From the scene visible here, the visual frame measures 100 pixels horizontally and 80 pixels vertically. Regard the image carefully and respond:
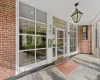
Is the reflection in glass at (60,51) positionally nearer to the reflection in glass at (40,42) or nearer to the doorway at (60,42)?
the doorway at (60,42)

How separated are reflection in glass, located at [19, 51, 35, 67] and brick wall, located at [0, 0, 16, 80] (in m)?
0.53

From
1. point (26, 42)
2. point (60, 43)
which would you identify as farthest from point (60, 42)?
point (26, 42)

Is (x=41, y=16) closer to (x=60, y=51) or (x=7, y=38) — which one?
(x=7, y=38)

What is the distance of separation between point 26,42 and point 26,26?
742 millimetres

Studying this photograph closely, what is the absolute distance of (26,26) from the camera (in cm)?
475

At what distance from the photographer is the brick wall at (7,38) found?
3.58m

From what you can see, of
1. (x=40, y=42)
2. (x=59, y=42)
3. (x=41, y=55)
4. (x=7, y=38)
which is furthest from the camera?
(x=59, y=42)

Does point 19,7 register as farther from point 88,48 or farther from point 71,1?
point 88,48

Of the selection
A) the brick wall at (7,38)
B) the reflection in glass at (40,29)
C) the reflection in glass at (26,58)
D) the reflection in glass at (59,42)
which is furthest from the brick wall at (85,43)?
the brick wall at (7,38)

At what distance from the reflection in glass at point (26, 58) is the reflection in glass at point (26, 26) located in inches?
38.5

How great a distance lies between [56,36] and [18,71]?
3.82m

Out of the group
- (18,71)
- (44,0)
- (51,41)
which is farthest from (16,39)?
(51,41)

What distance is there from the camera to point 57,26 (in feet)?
24.0

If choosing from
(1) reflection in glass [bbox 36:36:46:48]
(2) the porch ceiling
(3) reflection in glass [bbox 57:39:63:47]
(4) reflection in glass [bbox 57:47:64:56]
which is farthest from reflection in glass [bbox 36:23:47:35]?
(4) reflection in glass [bbox 57:47:64:56]
